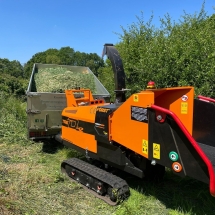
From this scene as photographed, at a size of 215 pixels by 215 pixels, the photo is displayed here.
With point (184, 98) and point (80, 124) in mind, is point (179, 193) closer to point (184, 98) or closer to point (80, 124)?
point (184, 98)

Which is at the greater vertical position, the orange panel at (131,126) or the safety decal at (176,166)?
the orange panel at (131,126)

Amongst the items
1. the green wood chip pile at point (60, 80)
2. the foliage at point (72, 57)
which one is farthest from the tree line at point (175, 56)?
the foliage at point (72, 57)

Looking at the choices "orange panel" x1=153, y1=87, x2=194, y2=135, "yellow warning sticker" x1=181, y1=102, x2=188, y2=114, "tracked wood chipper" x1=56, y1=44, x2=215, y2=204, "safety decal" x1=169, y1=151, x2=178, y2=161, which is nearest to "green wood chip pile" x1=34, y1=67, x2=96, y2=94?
"tracked wood chipper" x1=56, y1=44, x2=215, y2=204

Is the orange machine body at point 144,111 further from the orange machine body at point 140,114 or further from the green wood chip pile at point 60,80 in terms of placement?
the green wood chip pile at point 60,80

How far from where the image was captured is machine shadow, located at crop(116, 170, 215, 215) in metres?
3.79

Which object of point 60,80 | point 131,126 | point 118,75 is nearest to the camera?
point 131,126

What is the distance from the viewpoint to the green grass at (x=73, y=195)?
3.70m

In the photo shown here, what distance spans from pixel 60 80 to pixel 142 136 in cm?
485

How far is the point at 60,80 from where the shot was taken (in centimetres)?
774

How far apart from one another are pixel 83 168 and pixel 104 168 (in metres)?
0.44

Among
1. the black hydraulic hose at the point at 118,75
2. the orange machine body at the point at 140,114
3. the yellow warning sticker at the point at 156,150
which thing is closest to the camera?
the yellow warning sticker at the point at 156,150

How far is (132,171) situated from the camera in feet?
12.9

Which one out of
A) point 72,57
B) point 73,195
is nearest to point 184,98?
point 73,195

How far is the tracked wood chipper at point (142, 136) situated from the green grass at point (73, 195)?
0.22 metres
